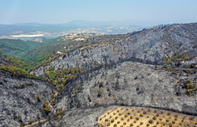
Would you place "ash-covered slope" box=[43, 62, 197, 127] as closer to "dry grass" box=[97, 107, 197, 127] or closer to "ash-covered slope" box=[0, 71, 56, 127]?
"dry grass" box=[97, 107, 197, 127]

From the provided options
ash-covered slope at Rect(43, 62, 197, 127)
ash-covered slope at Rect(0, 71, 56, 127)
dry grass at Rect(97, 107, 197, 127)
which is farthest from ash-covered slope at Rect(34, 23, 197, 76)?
dry grass at Rect(97, 107, 197, 127)

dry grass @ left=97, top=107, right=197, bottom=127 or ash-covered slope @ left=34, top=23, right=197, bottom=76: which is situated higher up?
ash-covered slope @ left=34, top=23, right=197, bottom=76

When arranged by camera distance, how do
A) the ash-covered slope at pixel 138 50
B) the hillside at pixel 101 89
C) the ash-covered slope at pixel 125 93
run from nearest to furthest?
the ash-covered slope at pixel 125 93
the hillside at pixel 101 89
the ash-covered slope at pixel 138 50

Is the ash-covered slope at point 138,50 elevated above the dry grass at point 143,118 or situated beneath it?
elevated above

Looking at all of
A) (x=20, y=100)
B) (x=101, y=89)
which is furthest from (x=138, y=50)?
(x=20, y=100)

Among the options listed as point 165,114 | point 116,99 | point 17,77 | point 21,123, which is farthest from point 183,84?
point 17,77

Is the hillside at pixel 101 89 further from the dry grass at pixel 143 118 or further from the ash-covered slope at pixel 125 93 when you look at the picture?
the dry grass at pixel 143 118

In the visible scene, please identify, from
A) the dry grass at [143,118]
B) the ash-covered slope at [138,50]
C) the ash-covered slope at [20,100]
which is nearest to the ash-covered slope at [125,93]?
the dry grass at [143,118]
